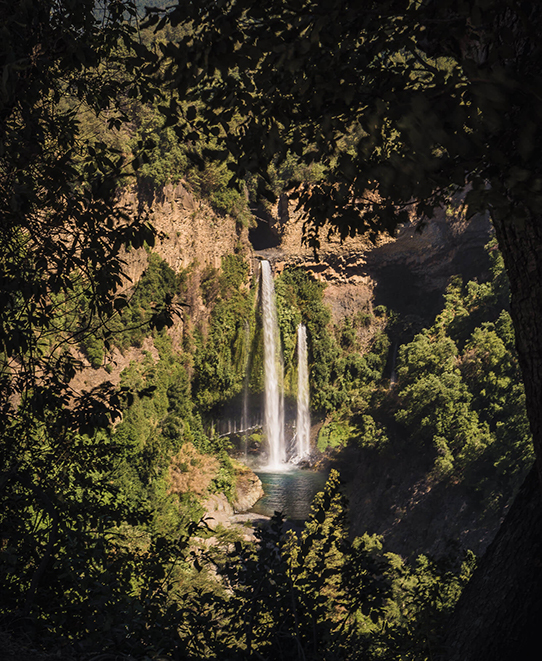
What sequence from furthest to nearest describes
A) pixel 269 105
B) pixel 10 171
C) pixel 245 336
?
pixel 245 336, pixel 10 171, pixel 269 105

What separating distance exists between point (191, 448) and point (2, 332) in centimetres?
1435

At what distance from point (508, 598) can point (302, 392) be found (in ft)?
64.4

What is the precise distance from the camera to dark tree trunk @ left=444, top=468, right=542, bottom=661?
76.4 inches

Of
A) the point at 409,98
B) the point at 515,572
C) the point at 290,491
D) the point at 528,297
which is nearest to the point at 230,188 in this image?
the point at 409,98

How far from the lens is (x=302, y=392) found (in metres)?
21.6

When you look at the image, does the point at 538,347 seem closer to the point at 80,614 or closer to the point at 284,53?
the point at 284,53

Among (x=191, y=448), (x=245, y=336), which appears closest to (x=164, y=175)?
(x=245, y=336)

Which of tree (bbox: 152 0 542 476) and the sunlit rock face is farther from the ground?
tree (bbox: 152 0 542 476)

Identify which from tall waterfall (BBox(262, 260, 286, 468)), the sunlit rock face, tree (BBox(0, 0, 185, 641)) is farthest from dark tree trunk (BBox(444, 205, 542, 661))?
tall waterfall (BBox(262, 260, 286, 468))

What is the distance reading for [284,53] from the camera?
1.25m

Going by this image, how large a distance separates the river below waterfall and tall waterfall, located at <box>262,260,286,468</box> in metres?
1.18

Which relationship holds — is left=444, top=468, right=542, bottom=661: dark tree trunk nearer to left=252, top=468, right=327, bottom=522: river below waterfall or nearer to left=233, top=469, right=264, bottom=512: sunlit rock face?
left=252, top=468, right=327, bottom=522: river below waterfall

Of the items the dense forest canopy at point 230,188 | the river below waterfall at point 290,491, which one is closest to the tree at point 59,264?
the dense forest canopy at point 230,188

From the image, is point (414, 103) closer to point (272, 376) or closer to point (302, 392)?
point (272, 376)
